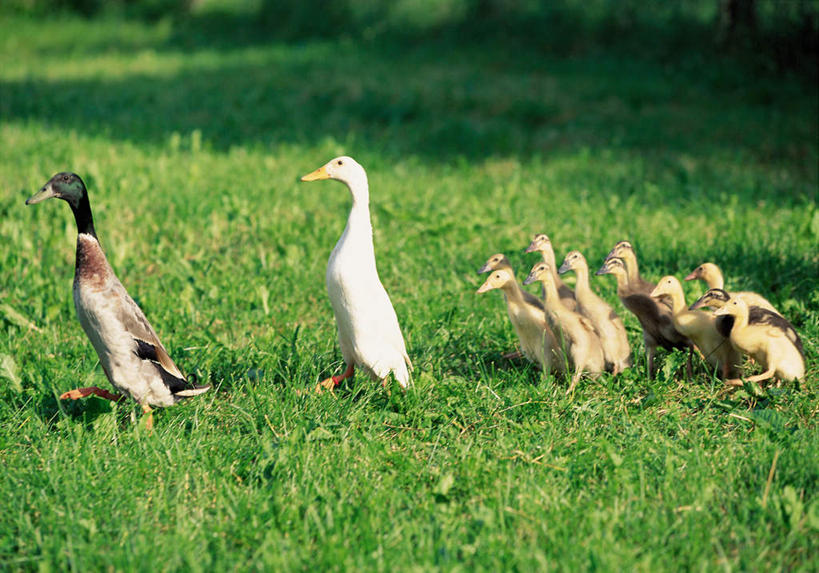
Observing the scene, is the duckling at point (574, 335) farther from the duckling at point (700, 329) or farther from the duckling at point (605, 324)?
the duckling at point (700, 329)

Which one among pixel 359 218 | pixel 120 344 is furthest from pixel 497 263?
pixel 120 344

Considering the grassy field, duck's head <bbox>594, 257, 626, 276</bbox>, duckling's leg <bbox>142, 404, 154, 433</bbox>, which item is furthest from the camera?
duck's head <bbox>594, 257, 626, 276</bbox>

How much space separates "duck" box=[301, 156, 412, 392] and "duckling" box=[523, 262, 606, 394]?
0.79 meters

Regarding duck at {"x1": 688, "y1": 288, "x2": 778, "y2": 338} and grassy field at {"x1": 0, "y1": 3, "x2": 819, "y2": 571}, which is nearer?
grassy field at {"x1": 0, "y1": 3, "x2": 819, "y2": 571}

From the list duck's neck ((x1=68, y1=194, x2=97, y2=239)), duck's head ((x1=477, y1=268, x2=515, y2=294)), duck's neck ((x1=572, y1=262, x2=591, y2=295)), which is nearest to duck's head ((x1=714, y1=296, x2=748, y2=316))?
duck's neck ((x1=572, y1=262, x2=591, y2=295))

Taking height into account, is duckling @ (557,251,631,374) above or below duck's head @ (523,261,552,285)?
below

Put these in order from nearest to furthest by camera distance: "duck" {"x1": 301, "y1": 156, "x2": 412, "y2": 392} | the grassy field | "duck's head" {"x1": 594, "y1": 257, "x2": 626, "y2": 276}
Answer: the grassy field → "duck" {"x1": 301, "y1": 156, "x2": 412, "y2": 392} → "duck's head" {"x1": 594, "y1": 257, "x2": 626, "y2": 276}

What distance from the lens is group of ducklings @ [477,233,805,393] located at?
4.15 meters

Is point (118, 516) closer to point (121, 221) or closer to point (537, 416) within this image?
point (537, 416)

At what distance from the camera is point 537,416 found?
161 inches

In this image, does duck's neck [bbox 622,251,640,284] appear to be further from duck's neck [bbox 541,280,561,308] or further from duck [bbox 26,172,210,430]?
duck [bbox 26,172,210,430]

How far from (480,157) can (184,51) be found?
8945mm

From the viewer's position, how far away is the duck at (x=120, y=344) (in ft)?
12.9

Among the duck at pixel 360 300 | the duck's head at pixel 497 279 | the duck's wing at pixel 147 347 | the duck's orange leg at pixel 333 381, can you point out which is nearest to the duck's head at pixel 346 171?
the duck at pixel 360 300
